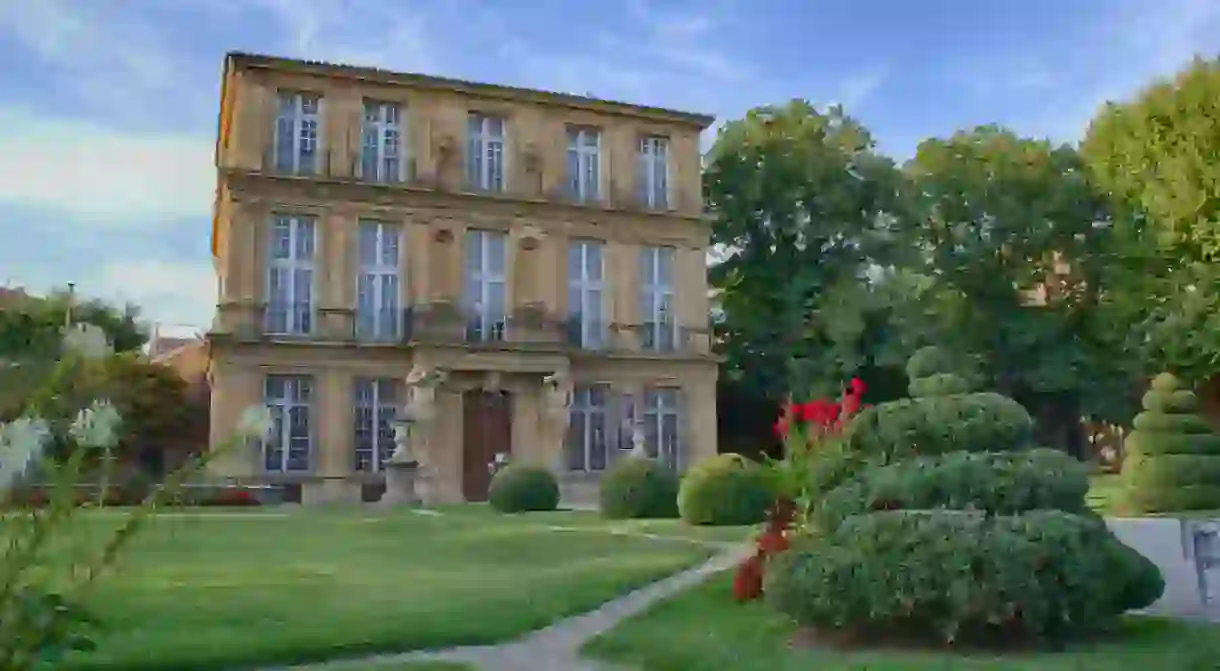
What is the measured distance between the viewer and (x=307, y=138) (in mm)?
30922

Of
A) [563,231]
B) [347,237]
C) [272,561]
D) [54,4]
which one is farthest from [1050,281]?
[54,4]

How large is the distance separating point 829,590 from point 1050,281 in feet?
108

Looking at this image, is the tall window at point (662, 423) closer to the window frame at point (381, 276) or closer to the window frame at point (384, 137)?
the window frame at point (381, 276)

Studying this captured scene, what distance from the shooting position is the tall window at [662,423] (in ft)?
109

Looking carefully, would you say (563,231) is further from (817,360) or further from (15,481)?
(15,481)

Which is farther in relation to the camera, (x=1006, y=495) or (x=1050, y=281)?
(x=1050, y=281)

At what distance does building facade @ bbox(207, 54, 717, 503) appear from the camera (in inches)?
1164

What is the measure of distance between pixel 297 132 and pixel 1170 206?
22.4m

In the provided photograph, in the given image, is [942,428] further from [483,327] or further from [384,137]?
[384,137]

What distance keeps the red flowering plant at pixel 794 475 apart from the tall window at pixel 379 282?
22.1 meters

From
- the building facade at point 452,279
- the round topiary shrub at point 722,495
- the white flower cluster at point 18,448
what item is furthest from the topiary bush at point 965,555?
the building facade at point 452,279

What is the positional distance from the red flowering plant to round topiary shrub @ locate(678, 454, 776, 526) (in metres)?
8.45

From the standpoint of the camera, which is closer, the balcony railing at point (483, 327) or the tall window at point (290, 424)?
the tall window at point (290, 424)

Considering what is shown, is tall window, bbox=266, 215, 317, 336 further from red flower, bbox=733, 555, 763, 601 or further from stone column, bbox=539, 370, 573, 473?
red flower, bbox=733, 555, 763, 601
